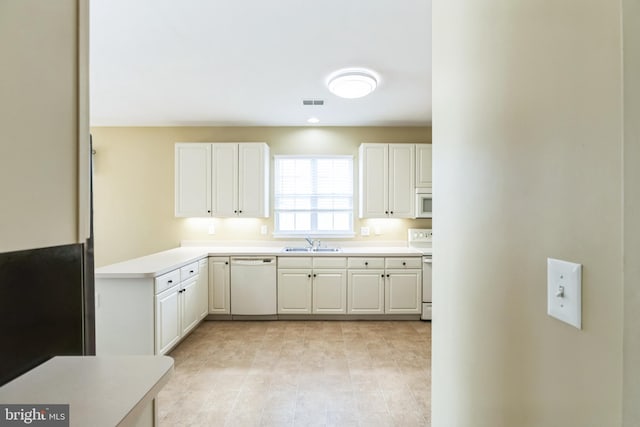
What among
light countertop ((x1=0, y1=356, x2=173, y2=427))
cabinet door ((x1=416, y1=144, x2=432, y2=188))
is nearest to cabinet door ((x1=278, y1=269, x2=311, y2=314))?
cabinet door ((x1=416, y1=144, x2=432, y2=188))

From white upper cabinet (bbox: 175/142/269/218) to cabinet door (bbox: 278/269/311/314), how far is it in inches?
41.9

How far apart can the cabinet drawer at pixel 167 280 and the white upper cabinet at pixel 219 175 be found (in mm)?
1299

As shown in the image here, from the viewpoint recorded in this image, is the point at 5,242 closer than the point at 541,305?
Yes

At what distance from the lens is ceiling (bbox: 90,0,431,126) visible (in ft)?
6.40

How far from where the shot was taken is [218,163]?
4.10m

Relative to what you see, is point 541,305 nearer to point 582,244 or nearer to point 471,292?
point 582,244

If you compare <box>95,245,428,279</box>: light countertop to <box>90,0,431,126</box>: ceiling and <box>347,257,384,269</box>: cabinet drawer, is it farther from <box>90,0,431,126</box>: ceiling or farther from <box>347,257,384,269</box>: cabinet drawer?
<box>90,0,431,126</box>: ceiling

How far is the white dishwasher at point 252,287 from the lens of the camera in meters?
3.82

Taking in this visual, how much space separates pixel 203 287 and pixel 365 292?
1999mm

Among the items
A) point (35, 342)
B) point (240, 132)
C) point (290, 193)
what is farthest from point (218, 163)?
point (35, 342)

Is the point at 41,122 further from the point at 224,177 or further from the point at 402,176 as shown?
the point at 402,176

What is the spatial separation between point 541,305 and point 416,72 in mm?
2612

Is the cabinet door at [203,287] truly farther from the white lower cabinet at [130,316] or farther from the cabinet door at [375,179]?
the cabinet door at [375,179]

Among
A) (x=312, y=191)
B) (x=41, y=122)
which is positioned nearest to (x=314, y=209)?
Result: (x=312, y=191)
